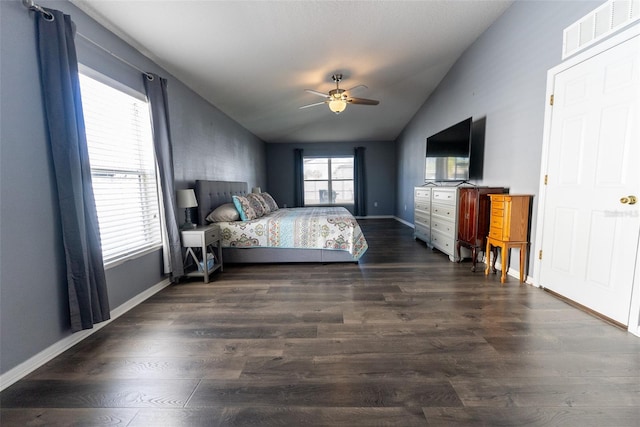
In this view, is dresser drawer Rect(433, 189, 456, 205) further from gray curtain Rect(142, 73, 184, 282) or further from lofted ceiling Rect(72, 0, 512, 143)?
gray curtain Rect(142, 73, 184, 282)

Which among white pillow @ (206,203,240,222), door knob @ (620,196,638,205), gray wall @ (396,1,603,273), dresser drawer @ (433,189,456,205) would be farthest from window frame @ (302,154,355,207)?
door knob @ (620,196,638,205)

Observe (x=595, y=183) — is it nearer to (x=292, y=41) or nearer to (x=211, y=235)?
(x=292, y=41)

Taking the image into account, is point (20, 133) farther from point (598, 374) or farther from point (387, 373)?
point (598, 374)

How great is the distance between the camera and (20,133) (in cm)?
150

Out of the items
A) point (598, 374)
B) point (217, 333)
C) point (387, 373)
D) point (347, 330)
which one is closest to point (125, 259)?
point (217, 333)

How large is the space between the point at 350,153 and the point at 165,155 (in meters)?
6.22

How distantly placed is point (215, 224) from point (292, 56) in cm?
237

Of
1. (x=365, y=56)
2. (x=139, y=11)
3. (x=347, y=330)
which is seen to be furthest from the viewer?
(x=365, y=56)

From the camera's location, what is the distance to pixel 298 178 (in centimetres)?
819

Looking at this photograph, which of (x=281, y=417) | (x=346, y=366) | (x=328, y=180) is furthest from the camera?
(x=328, y=180)

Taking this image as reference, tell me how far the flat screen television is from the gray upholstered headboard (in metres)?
3.61

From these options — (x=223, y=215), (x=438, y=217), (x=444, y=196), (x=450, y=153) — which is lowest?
(x=438, y=217)

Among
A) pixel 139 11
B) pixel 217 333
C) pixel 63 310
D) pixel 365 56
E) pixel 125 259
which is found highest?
pixel 365 56

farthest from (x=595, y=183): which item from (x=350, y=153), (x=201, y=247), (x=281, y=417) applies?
(x=350, y=153)
